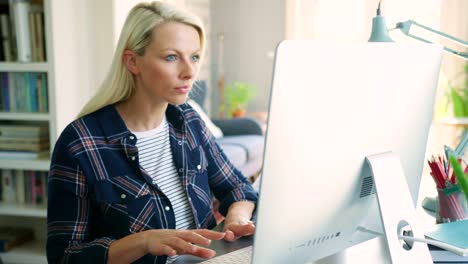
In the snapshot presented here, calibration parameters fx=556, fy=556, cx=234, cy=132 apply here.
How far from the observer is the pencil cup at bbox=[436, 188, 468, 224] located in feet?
4.09

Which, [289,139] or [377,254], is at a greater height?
[289,139]

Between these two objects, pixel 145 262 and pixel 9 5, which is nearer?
pixel 145 262

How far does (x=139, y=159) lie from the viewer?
130 centimetres

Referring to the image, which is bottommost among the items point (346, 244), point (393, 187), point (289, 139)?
point (346, 244)

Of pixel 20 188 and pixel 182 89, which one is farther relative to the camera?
pixel 20 188

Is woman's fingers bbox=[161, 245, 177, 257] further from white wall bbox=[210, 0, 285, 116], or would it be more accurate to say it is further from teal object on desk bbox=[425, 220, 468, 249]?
white wall bbox=[210, 0, 285, 116]

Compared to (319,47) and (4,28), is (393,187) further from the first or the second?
(4,28)

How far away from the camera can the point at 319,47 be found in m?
0.75

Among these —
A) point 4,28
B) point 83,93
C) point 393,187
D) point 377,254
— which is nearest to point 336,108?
point 393,187

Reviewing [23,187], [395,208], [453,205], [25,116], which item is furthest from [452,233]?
[23,187]

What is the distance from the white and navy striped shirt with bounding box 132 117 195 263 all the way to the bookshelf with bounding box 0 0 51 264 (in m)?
1.61

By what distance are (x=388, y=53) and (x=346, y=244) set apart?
1.08ft

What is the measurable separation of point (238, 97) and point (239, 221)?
406 cm

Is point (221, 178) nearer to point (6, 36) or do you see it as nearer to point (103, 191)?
point (103, 191)
